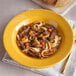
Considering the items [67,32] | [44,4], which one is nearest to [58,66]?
[67,32]

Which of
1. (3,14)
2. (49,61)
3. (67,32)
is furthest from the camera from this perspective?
(3,14)

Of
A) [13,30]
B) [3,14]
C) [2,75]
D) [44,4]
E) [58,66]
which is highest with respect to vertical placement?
[44,4]

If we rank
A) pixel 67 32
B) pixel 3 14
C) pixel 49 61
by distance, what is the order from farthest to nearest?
pixel 3 14 < pixel 67 32 < pixel 49 61

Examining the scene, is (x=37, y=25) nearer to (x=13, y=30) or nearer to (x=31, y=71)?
(x=13, y=30)
